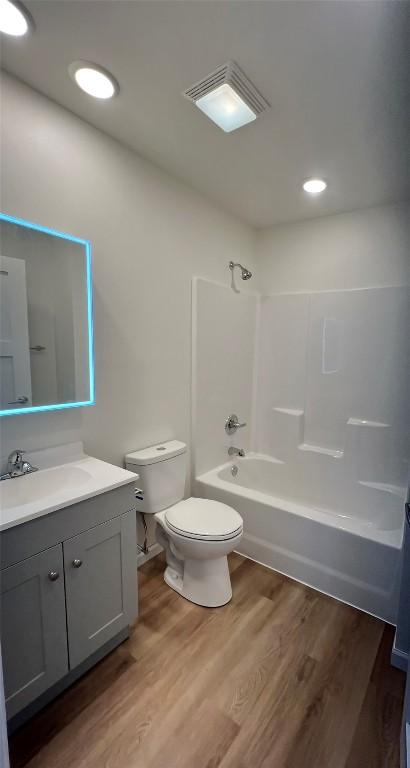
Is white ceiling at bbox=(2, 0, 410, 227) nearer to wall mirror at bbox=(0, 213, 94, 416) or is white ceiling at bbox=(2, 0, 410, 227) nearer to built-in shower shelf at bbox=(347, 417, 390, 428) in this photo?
wall mirror at bbox=(0, 213, 94, 416)

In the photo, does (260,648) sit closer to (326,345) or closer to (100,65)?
(326,345)

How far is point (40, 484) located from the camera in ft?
4.52

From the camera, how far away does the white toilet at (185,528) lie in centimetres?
170

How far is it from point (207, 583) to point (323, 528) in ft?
2.36

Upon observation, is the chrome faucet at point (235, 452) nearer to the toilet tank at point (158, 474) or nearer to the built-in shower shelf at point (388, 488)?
the toilet tank at point (158, 474)

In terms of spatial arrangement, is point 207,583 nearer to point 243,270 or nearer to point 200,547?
point 200,547

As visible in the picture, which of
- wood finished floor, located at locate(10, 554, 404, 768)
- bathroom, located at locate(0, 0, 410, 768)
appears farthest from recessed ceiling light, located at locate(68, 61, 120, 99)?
wood finished floor, located at locate(10, 554, 404, 768)

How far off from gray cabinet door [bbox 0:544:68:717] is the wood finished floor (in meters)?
0.21

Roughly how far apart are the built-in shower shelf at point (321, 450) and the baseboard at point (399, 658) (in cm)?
124

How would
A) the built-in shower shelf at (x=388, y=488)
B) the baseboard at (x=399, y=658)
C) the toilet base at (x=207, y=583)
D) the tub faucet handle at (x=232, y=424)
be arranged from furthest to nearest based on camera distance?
1. the tub faucet handle at (x=232, y=424)
2. the built-in shower shelf at (x=388, y=488)
3. the toilet base at (x=207, y=583)
4. the baseboard at (x=399, y=658)

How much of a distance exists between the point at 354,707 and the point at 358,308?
2.22m

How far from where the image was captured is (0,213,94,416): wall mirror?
4.49 feet

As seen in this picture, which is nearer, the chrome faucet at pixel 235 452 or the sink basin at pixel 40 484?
the sink basin at pixel 40 484

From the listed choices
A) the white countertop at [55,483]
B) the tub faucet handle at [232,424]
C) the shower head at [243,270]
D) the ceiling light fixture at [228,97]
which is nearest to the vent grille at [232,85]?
the ceiling light fixture at [228,97]
